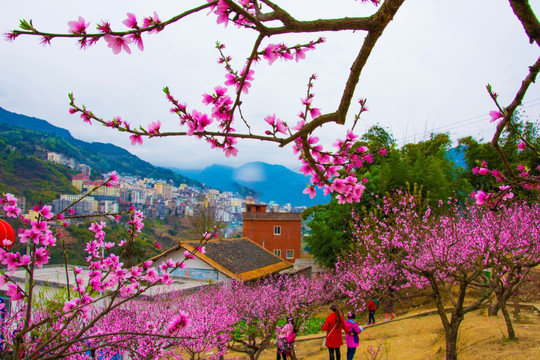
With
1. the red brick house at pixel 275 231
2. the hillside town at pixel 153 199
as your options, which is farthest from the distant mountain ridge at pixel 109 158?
the red brick house at pixel 275 231

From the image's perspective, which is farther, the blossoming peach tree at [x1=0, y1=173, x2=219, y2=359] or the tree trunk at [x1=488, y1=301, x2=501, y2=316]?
the tree trunk at [x1=488, y1=301, x2=501, y2=316]

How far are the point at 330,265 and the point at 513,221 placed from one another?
1050cm

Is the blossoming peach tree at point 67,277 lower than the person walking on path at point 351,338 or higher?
higher

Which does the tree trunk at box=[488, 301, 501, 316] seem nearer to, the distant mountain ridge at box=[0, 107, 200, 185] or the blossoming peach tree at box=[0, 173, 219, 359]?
the blossoming peach tree at box=[0, 173, 219, 359]

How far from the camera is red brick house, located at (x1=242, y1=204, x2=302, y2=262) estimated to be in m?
36.8

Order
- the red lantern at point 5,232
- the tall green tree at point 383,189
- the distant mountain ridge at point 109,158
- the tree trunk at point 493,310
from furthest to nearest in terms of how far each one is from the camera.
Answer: the distant mountain ridge at point 109,158
the tall green tree at point 383,189
the tree trunk at point 493,310
the red lantern at point 5,232

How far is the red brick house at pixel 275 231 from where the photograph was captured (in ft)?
121

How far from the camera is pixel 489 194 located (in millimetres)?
2779

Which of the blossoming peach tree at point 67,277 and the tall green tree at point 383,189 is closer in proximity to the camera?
the blossoming peach tree at point 67,277

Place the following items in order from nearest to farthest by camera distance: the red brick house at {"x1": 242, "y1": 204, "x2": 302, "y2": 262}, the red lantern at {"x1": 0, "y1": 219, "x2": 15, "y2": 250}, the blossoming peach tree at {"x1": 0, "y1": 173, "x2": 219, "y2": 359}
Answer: the blossoming peach tree at {"x1": 0, "y1": 173, "x2": 219, "y2": 359} < the red lantern at {"x1": 0, "y1": 219, "x2": 15, "y2": 250} < the red brick house at {"x1": 242, "y1": 204, "x2": 302, "y2": 262}

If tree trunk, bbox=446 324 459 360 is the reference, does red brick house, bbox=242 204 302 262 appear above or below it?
above

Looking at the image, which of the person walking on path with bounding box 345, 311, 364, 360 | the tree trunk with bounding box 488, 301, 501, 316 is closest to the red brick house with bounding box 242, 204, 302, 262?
the tree trunk with bounding box 488, 301, 501, 316

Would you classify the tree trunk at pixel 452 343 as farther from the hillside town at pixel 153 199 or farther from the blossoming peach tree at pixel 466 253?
the hillside town at pixel 153 199

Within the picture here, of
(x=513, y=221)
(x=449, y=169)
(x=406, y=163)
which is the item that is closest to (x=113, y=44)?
(x=513, y=221)
